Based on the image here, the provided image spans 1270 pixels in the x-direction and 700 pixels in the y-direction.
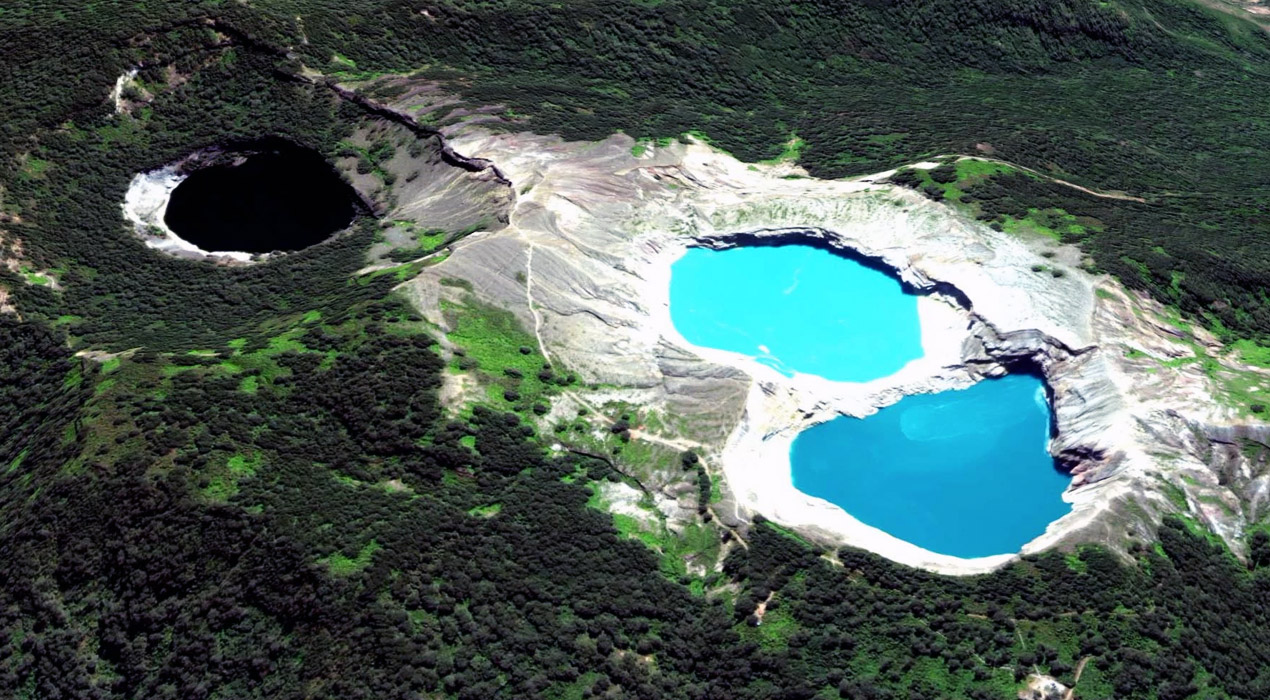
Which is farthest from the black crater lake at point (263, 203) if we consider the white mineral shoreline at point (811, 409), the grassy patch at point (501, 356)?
the white mineral shoreline at point (811, 409)

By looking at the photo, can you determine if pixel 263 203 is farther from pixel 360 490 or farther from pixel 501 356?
pixel 360 490

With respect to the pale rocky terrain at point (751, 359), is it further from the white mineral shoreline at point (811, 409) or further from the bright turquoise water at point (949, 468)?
the bright turquoise water at point (949, 468)

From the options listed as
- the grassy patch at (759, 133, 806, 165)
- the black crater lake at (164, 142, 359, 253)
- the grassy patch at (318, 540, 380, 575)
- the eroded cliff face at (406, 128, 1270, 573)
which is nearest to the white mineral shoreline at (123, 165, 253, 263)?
the black crater lake at (164, 142, 359, 253)

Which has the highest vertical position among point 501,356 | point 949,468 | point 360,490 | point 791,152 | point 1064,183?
point 1064,183

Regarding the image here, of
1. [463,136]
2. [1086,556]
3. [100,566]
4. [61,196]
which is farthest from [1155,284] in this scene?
[61,196]

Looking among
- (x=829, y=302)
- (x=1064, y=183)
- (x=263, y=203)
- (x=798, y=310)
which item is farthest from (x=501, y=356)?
(x=1064, y=183)

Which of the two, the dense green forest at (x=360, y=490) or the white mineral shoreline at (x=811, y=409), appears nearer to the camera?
the dense green forest at (x=360, y=490)

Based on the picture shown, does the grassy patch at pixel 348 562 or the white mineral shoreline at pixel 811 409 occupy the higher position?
the white mineral shoreline at pixel 811 409
